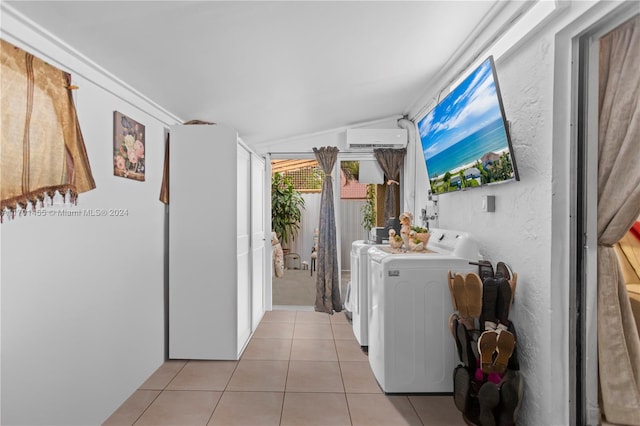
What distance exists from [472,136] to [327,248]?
2468mm

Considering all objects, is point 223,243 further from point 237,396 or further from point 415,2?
point 415,2

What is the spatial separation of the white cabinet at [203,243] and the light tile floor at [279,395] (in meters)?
0.23

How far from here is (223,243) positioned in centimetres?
282

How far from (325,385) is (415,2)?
2457mm

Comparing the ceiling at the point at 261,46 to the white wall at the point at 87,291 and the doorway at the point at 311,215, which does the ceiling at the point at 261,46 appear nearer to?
the white wall at the point at 87,291

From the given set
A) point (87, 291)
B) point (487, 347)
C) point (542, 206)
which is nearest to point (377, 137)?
point (542, 206)

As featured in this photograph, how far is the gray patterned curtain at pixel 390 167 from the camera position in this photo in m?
4.20

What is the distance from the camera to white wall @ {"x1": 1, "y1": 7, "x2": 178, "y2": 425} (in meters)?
1.46

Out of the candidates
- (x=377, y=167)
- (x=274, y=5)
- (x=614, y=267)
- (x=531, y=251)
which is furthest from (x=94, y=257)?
(x=377, y=167)

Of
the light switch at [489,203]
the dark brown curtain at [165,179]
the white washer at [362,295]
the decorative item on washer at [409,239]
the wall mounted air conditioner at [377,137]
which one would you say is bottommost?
the white washer at [362,295]

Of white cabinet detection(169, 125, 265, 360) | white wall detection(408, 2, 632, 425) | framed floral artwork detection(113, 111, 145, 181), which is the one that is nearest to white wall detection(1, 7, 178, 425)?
framed floral artwork detection(113, 111, 145, 181)

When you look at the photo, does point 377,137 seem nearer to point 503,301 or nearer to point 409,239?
point 409,239

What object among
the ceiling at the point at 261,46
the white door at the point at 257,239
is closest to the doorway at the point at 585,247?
the ceiling at the point at 261,46

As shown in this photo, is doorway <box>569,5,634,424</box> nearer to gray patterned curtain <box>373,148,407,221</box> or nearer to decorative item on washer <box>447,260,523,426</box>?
decorative item on washer <box>447,260,523,426</box>
